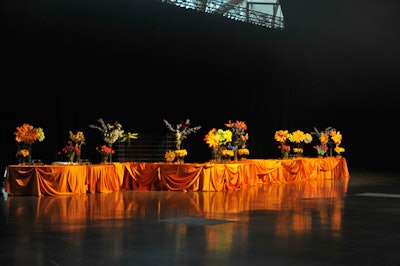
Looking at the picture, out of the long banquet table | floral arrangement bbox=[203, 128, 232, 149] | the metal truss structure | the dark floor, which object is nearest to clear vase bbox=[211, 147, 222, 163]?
floral arrangement bbox=[203, 128, 232, 149]

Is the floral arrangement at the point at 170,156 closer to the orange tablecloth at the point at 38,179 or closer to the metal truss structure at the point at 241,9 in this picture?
the orange tablecloth at the point at 38,179

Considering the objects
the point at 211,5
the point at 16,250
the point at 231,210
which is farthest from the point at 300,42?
the point at 16,250

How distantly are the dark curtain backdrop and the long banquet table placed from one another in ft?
5.42

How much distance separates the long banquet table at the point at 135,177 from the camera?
11102 mm

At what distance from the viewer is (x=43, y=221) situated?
761 centimetres

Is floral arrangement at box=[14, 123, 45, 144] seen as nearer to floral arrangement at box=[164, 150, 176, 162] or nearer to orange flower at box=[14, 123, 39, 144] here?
orange flower at box=[14, 123, 39, 144]

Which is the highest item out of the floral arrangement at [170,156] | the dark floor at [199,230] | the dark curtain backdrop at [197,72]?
the dark curtain backdrop at [197,72]

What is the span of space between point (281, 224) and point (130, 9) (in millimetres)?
9468

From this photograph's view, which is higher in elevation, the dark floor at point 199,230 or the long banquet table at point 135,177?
the long banquet table at point 135,177

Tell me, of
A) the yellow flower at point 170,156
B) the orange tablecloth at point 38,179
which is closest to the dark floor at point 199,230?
the orange tablecloth at point 38,179

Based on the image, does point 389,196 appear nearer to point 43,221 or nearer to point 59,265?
point 43,221

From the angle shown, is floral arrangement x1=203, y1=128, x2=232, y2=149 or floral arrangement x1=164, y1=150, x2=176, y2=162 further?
floral arrangement x1=203, y1=128, x2=232, y2=149

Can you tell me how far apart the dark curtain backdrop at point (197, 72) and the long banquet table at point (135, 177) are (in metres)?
1.65

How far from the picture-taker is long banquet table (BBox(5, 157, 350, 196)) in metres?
11.1
